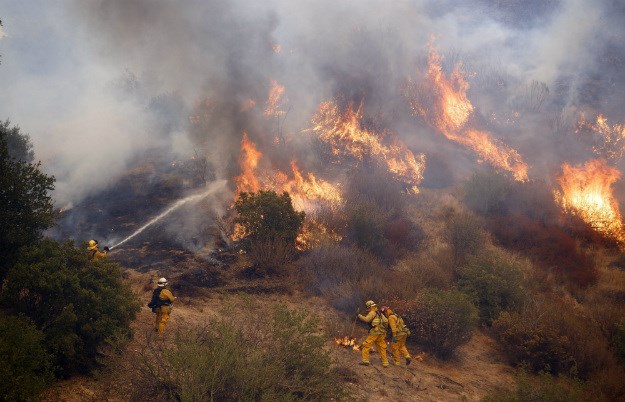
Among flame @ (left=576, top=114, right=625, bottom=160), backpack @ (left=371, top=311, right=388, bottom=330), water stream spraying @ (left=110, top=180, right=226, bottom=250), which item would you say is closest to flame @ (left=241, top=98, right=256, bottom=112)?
water stream spraying @ (left=110, top=180, right=226, bottom=250)

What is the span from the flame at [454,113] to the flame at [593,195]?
114 inches

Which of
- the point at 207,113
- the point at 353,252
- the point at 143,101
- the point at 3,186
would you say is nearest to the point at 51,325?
the point at 3,186

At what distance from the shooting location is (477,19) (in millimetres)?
42375

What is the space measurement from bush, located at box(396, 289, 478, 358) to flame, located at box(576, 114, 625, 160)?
80.0 ft

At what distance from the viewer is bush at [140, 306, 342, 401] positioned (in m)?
6.22

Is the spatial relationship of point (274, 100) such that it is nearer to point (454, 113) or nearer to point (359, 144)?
point (359, 144)

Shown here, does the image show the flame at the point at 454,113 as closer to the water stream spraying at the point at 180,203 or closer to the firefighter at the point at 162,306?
the water stream spraying at the point at 180,203

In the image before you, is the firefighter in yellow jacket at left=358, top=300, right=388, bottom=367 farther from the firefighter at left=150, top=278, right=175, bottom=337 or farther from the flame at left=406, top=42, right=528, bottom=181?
the flame at left=406, top=42, right=528, bottom=181

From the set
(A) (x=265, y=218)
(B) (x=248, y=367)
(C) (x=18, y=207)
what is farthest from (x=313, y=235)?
(B) (x=248, y=367)

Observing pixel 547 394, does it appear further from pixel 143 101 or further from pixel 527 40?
pixel 527 40

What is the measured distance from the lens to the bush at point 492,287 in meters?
14.3

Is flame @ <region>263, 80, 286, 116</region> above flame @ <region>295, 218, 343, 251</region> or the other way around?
above

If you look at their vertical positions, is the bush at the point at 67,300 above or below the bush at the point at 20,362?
above

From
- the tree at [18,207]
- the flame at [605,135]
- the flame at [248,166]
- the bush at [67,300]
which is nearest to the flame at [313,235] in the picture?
the flame at [248,166]
